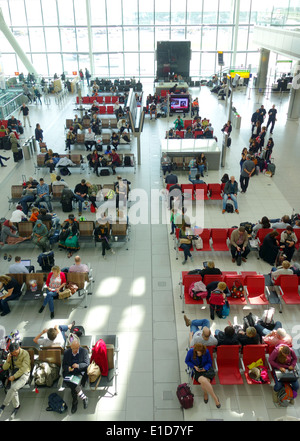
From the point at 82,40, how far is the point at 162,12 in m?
7.95

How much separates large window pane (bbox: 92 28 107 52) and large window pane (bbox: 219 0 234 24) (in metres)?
11.0

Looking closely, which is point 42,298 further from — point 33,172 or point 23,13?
point 23,13

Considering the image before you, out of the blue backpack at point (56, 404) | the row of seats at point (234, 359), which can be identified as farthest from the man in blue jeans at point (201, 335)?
the blue backpack at point (56, 404)

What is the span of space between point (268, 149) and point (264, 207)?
440 centimetres

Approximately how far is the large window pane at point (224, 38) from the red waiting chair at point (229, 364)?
3596 cm

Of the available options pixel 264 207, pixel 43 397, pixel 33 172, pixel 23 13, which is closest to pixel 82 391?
pixel 43 397

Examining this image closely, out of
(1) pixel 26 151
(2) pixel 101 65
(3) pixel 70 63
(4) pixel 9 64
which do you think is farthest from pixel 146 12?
(1) pixel 26 151

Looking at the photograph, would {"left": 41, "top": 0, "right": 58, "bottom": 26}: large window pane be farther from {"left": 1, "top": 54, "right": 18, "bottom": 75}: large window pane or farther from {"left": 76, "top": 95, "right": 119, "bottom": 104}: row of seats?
{"left": 76, "top": 95, "right": 119, "bottom": 104}: row of seats

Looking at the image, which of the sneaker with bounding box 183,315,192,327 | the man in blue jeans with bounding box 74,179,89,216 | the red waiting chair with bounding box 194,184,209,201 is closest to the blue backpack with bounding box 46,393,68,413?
the sneaker with bounding box 183,315,192,327

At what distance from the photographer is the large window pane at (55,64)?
125ft

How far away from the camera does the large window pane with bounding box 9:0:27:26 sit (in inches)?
1387

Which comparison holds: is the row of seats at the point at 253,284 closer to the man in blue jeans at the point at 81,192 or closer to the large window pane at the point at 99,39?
the man in blue jeans at the point at 81,192

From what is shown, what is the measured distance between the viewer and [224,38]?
3709cm

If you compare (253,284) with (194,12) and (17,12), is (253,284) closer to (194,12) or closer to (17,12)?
(194,12)
